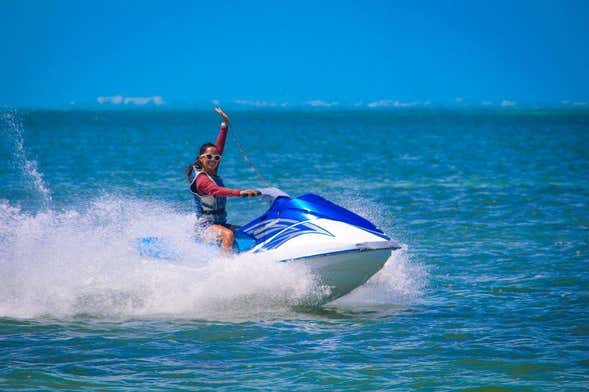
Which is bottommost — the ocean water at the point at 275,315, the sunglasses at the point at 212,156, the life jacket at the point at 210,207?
the ocean water at the point at 275,315

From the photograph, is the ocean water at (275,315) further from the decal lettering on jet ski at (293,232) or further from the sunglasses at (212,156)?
→ the sunglasses at (212,156)

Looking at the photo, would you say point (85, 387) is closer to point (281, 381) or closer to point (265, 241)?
point (281, 381)

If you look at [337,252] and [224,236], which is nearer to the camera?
[337,252]

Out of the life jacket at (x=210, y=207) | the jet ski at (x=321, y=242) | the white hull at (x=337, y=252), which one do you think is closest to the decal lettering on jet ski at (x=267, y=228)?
the jet ski at (x=321, y=242)

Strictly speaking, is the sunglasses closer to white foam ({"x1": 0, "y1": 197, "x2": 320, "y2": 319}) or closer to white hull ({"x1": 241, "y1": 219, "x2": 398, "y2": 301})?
white foam ({"x1": 0, "y1": 197, "x2": 320, "y2": 319})

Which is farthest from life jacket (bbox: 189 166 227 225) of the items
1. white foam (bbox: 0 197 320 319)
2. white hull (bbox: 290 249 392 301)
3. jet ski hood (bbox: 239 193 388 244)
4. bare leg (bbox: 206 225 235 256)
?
white hull (bbox: 290 249 392 301)

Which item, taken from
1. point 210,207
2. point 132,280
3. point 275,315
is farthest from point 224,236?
point 132,280

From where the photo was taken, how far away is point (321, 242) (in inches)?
413

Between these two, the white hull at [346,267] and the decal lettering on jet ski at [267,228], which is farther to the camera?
the decal lettering on jet ski at [267,228]

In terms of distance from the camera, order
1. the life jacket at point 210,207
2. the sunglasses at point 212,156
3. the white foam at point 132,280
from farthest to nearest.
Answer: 1. the life jacket at point 210,207
2. the sunglasses at point 212,156
3. the white foam at point 132,280

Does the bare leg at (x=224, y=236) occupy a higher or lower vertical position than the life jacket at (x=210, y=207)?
lower

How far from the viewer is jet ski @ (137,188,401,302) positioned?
10.5 meters

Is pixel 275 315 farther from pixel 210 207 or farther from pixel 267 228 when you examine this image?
pixel 210 207

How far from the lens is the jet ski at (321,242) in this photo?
1046cm
